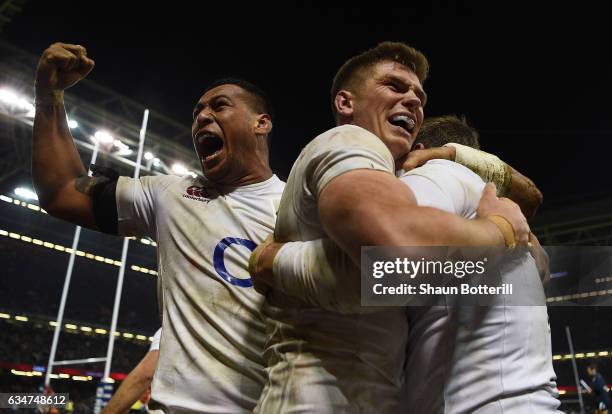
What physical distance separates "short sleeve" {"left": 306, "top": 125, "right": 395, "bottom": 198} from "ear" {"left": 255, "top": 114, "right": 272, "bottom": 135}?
3.53 feet

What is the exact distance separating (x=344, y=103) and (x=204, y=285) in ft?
2.43

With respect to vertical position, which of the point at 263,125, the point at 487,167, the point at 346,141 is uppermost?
the point at 263,125

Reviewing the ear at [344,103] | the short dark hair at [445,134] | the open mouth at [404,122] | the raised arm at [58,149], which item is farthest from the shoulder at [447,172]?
the raised arm at [58,149]

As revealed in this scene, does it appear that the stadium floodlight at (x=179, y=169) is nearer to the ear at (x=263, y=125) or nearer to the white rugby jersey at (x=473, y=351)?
the ear at (x=263, y=125)

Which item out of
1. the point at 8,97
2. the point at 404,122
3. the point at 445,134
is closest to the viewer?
the point at 404,122

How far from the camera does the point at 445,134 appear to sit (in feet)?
6.44

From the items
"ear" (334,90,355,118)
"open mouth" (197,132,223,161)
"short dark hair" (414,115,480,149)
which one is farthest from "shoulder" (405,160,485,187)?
"open mouth" (197,132,223,161)

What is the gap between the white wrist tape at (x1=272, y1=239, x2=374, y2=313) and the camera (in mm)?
1116

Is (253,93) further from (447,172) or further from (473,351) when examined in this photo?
(473,351)

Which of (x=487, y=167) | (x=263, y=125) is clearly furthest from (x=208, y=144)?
(x=487, y=167)

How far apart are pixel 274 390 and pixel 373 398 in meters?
0.22

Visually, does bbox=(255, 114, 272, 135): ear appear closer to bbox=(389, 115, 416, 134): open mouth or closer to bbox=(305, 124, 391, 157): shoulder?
bbox=(389, 115, 416, 134): open mouth

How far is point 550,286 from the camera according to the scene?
4.86ft

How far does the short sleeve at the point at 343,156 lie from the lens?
1103 mm
